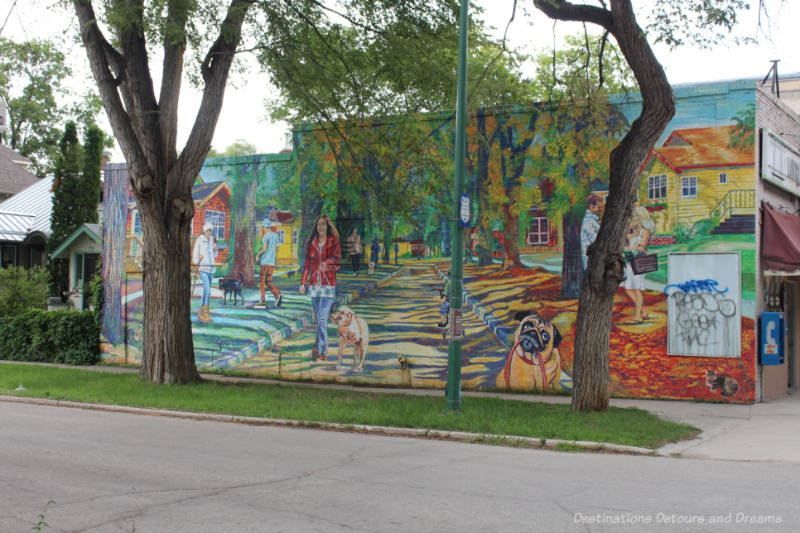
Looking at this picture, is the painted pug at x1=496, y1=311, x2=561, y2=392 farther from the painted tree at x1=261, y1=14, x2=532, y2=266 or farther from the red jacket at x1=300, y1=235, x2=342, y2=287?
the red jacket at x1=300, y1=235, x2=342, y2=287

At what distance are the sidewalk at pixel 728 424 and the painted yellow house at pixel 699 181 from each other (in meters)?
3.47

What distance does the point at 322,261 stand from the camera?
1831 cm

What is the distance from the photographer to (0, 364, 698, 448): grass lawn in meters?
10.5

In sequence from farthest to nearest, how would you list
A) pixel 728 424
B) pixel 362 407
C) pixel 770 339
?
pixel 770 339
pixel 362 407
pixel 728 424

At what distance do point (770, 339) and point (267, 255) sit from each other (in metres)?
12.0

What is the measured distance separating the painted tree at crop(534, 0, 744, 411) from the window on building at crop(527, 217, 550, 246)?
377cm

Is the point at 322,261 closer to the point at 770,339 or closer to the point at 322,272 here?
the point at 322,272

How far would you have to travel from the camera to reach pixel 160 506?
6.58m

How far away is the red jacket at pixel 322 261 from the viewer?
18141 millimetres

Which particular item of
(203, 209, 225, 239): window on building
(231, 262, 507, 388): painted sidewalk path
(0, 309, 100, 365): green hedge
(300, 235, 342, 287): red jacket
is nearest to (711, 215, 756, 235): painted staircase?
(231, 262, 507, 388): painted sidewalk path

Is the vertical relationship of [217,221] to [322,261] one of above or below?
above

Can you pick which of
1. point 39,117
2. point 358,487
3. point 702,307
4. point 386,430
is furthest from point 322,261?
point 39,117

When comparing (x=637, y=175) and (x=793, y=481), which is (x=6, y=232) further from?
(x=793, y=481)

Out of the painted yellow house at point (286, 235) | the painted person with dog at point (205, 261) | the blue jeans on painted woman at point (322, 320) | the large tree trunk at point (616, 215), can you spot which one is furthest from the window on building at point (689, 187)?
the painted person with dog at point (205, 261)
